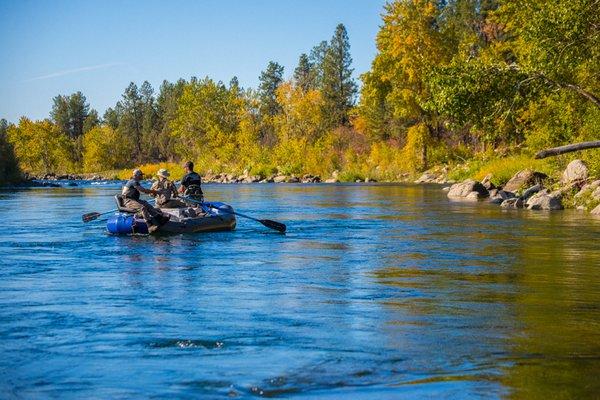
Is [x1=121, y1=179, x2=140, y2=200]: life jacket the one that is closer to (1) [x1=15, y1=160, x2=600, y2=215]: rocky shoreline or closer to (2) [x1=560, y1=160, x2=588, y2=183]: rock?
(1) [x1=15, y1=160, x2=600, y2=215]: rocky shoreline

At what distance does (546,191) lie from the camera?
33750mm

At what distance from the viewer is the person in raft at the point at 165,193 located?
22148 millimetres

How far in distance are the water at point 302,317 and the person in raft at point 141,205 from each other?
21.9 inches

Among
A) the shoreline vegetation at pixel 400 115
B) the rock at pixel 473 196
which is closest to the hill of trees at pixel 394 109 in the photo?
the shoreline vegetation at pixel 400 115

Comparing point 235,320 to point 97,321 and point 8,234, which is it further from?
point 8,234

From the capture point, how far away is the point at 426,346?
9016 millimetres

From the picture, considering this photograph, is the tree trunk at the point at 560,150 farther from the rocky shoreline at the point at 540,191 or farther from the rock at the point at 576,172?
the rock at the point at 576,172

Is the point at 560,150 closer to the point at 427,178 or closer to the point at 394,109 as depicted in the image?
the point at 427,178

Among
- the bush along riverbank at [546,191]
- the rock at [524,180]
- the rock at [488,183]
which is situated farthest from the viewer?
the rock at [488,183]

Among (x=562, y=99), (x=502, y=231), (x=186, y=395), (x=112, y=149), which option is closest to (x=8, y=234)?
(x=502, y=231)

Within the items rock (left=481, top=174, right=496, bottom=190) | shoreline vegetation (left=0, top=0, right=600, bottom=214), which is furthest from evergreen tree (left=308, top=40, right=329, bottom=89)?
rock (left=481, top=174, right=496, bottom=190)

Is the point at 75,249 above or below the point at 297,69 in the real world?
below

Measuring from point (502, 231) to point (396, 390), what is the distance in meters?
16.1

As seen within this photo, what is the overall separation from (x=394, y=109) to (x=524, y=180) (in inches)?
1425
